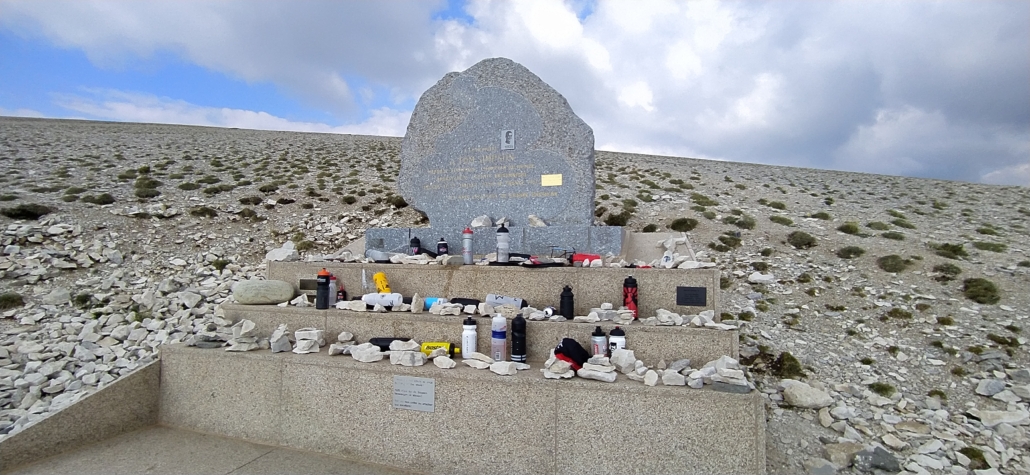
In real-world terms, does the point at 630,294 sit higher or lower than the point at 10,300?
higher

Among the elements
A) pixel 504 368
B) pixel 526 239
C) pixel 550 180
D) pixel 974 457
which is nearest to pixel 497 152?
pixel 550 180

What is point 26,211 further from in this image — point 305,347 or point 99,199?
point 305,347

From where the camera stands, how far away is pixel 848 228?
14.6 meters

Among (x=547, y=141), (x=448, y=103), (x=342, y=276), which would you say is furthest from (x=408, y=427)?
(x=448, y=103)

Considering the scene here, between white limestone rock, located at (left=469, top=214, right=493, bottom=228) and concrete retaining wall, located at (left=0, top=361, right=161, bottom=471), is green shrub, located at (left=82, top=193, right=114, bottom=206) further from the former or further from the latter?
white limestone rock, located at (left=469, top=214, right=493, bottom=228)

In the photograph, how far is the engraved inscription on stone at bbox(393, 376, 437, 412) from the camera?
15.9 feet

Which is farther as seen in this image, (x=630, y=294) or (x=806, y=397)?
(x=806, y=397)

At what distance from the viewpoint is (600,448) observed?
4430 millimetres

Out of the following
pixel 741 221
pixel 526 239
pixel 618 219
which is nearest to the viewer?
pixel 526 239

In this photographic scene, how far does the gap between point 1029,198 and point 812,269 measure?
72.4 ft

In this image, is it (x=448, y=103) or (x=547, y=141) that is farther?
(x=448, y=103)

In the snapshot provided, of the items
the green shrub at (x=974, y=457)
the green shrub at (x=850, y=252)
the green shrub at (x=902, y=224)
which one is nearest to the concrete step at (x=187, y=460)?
the green shrub at (x=974, y=457)

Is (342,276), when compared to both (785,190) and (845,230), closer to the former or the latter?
(845,230)

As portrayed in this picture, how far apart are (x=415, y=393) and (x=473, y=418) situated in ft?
2.09
